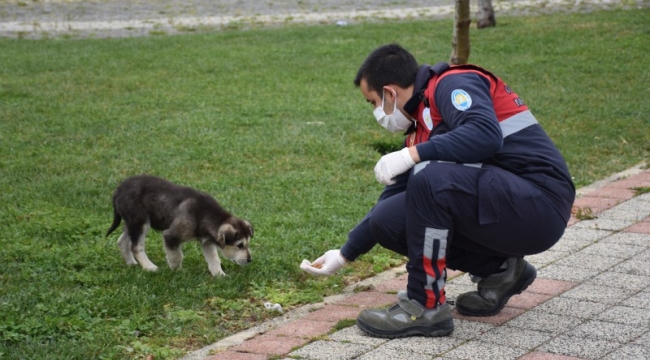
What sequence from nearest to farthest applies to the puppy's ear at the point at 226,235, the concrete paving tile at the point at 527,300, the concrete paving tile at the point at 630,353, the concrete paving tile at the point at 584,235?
the concrete paving tile at the point at 630,353
the concrete paving tile at the point at 527,300
the puppy's ear at the point at 226,235
the concrete paving tile at the point at 584,235

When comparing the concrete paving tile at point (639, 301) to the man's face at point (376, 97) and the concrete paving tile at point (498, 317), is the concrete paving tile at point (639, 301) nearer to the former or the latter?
the concrete paving tile at point (498, 317)

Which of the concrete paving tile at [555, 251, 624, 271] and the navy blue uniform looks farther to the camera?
the concrete paving tile at [555, 251, 624, 271]

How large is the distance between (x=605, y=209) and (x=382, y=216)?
295 centimetres

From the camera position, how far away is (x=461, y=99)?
14.5ft

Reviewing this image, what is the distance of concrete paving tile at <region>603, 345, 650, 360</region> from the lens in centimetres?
423

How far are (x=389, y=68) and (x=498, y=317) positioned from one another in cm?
145

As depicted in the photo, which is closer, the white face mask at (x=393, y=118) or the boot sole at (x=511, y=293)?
the white face mask at (x=393, y=118)

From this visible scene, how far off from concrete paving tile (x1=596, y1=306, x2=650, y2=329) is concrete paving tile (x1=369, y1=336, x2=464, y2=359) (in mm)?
843

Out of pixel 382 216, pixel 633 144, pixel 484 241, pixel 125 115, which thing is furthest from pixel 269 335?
pixel 125 115

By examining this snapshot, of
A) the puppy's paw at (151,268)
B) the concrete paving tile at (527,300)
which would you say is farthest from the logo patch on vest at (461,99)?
the puppy's paw at (151,268)

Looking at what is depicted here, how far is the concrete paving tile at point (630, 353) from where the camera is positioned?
4.23 meters

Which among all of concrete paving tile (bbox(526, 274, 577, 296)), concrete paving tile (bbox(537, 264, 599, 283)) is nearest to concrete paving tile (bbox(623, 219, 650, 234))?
concrete paving tile (bbox(537, 264, 599, 283))

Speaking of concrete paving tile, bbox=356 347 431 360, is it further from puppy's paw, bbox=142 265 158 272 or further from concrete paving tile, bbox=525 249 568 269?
puppy's paw, bbox=142 265 158 272

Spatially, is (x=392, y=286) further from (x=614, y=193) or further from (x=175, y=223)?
(x=614, y=193)
